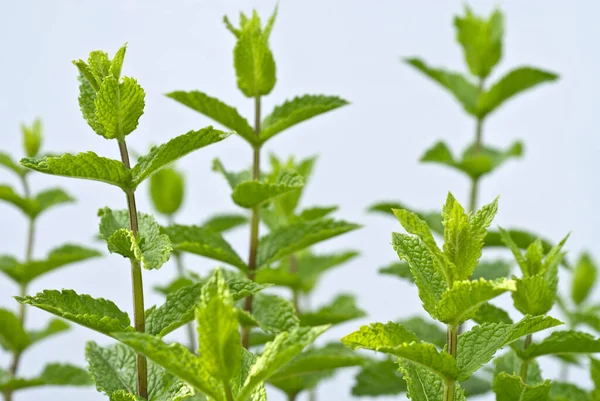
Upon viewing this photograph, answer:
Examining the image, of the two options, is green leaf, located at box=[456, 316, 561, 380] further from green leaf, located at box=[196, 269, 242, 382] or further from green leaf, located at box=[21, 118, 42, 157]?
green leaf, located at box=[21, 118, 42, 157]

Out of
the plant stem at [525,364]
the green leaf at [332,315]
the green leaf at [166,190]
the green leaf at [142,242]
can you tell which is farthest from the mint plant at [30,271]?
the plant stem at [525,364]

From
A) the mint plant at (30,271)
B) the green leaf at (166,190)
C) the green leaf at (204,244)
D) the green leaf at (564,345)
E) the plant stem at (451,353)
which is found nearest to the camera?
the plant stem at (451,353)

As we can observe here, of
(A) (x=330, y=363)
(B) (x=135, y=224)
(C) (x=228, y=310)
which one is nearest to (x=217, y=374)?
(C) (x=228, y=310)

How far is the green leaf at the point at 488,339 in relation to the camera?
615 millimetres

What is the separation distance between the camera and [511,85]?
1384 mm

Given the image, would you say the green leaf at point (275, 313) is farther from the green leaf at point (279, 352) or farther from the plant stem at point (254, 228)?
the green leaf at point (279, 352)

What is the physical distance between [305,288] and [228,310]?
0.95 m

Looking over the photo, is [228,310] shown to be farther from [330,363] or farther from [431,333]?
[431,333]

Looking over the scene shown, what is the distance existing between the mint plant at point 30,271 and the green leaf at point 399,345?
2.41ft

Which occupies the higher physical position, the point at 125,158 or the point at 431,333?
the point at 125,158

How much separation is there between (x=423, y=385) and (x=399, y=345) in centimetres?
9

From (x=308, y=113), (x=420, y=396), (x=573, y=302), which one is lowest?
(x=420, y=396)

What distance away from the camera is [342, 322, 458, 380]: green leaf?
1.97 feet

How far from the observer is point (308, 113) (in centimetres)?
96
